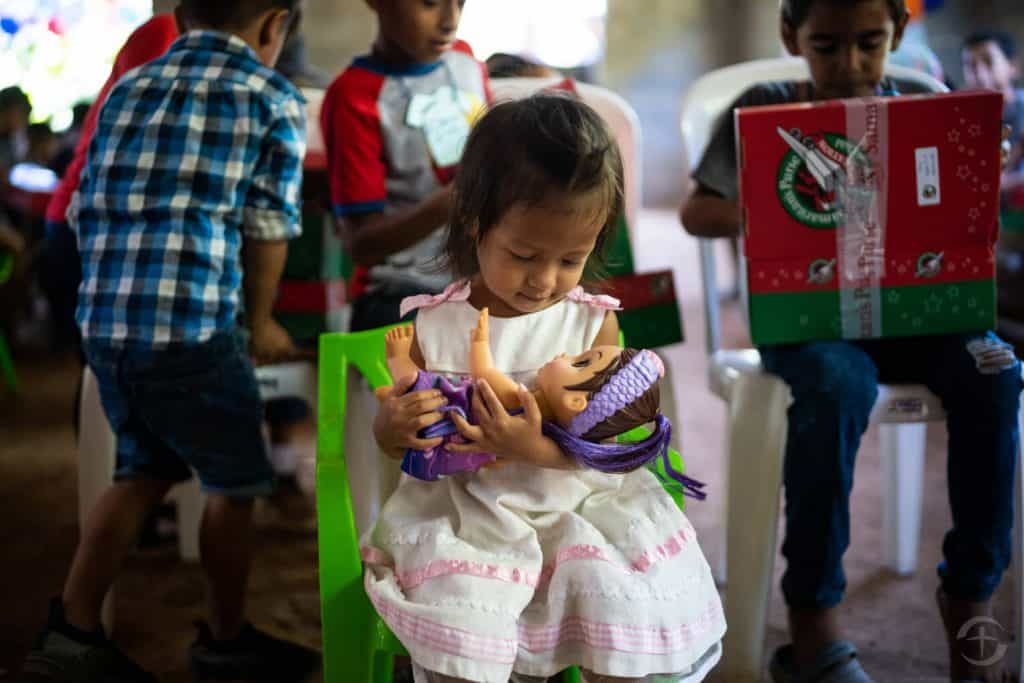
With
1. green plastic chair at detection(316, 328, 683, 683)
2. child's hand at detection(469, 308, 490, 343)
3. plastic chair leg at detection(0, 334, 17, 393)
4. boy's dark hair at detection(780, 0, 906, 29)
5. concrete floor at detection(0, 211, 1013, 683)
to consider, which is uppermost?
boy's dark hair at detection(780, 0, 906, 29)

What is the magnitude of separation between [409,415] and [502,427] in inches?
3.2

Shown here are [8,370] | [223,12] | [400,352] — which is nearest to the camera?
[400,352]

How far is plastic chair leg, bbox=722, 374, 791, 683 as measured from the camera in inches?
49.6

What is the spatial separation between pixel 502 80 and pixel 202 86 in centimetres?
38

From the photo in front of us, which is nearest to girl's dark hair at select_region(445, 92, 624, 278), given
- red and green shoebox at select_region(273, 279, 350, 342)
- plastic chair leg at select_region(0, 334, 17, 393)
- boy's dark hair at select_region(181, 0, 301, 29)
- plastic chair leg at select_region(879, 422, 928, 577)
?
boy's dark hair at select_region(181, 0, 301, 29)

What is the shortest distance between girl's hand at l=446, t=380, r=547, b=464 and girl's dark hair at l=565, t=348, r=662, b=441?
0.13 ft

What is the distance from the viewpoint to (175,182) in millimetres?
1223

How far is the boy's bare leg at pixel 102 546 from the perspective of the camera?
4.22ft

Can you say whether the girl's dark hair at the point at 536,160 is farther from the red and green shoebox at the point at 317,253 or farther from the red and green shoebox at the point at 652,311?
the red and green shoebox at the point at 317,253

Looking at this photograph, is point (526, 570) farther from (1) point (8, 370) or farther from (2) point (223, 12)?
(1) point (8, 370)

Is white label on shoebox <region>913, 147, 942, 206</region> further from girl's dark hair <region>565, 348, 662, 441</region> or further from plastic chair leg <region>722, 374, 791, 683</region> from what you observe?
girl's dark hair <region>565, 348, 662, 441</region>

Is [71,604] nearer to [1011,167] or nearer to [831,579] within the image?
[831,579]

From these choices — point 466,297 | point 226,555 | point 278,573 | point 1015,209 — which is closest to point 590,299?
point 466,297

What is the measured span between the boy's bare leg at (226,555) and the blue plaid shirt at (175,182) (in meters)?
0.24
